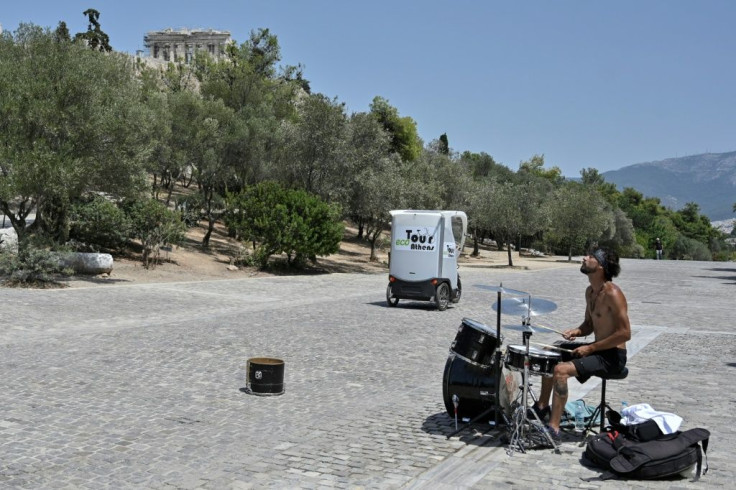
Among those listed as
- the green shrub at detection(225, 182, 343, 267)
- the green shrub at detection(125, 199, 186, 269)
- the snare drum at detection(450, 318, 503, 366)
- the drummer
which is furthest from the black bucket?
the green shrub at detection(225, 182, 343, 267)

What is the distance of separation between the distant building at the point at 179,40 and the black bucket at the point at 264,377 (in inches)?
6826

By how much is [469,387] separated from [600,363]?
1201 mm

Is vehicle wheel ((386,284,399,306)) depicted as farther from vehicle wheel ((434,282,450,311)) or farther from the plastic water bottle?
the plastic water bottle

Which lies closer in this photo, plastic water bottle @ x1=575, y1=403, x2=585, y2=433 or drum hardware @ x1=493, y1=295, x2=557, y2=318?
drum hardware @ x1=493, y1=295, x2=557, y2=318

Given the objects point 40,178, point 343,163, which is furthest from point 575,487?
point 343,163

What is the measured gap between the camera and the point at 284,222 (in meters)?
27.9

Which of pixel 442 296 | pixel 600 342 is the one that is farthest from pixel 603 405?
→ pixel 442 296

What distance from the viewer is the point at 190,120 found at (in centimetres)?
3100

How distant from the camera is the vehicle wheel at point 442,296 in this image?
729 inches

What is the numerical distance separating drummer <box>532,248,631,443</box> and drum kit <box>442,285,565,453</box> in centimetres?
14

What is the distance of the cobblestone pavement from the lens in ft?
19.7

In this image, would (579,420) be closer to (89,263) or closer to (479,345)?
(479,345)

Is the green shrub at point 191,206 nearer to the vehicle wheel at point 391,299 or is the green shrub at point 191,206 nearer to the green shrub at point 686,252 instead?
the vehicle wheel at point 391,299

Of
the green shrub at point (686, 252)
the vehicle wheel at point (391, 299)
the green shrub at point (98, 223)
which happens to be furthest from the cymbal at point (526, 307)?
the green shrub at point (686, 252)
